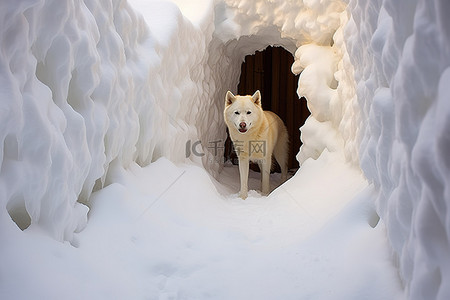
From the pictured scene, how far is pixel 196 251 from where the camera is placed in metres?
2.33

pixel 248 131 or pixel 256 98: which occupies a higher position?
pixel 256 98

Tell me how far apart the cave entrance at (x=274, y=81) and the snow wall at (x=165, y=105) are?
421cm

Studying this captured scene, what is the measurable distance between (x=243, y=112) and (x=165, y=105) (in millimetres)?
1330

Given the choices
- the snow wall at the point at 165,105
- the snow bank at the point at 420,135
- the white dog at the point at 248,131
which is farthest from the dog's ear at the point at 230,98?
the snow bank at the point at 420,135

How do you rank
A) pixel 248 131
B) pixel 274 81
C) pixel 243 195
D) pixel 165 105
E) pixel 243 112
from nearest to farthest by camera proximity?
1. pixel 165 105
2. pixel 243 195
3. pixel 243 112
4. pixel 248 131
5. pixel 274 81

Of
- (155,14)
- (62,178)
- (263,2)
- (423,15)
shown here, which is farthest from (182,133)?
(423,15)

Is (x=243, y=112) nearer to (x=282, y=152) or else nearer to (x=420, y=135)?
(x=282, y=152)

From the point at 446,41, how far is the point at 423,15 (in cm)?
12

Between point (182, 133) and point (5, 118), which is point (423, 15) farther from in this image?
point (182, 133)

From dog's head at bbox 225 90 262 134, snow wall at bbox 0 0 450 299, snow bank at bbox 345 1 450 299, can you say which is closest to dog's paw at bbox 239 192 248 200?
dog's head at bbox 225 90 262 134

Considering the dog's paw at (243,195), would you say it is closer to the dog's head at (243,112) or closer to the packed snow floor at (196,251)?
the dog's head at (243,112)

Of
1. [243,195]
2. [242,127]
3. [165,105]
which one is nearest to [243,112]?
[242,127]

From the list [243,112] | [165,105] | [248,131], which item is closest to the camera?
[165,105]

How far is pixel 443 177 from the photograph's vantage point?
0.92 metres
